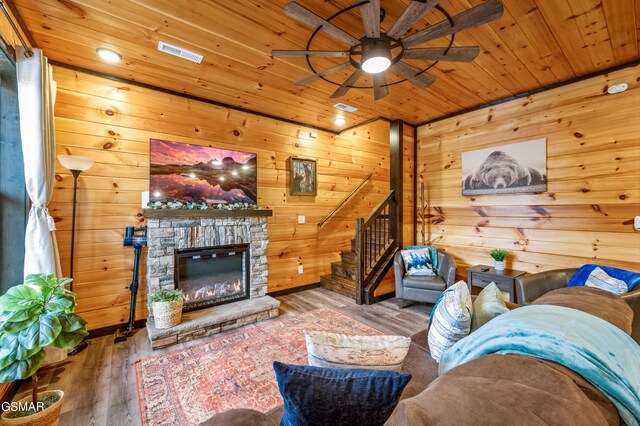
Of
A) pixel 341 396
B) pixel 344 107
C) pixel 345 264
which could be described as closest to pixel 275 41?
pixel 344 107

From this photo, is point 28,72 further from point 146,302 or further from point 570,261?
point 570,261

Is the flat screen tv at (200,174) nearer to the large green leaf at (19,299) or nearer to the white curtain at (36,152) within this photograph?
the white curtain at (36,152)

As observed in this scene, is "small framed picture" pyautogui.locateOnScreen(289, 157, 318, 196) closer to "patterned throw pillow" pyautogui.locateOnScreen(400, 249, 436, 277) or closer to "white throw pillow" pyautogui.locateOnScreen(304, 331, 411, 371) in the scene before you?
"patterned throw pillow" pyautogui.locateOnScreen(400, 249, 436, 277)

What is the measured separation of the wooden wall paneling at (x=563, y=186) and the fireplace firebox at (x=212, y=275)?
10.7 ft

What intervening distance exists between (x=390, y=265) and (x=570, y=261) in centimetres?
219

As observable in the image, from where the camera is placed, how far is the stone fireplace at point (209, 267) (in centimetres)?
294

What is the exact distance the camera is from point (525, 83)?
3.31 metres

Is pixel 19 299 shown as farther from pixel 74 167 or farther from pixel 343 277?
pixel 343 277

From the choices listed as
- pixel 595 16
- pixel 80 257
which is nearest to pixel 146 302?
pixel 80 257

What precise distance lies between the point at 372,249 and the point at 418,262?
847mm

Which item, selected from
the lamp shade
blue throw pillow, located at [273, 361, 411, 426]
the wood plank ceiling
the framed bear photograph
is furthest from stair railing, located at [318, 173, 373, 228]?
blue throw pillow, located at [273, 361, 411, 426]

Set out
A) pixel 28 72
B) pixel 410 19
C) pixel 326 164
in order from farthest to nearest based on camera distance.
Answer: pixel 326 164
pixel 28 72
pixel 410 19

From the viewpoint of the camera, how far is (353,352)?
1025mm

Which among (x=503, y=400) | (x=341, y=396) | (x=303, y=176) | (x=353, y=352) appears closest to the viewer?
(x=503, y=400)
